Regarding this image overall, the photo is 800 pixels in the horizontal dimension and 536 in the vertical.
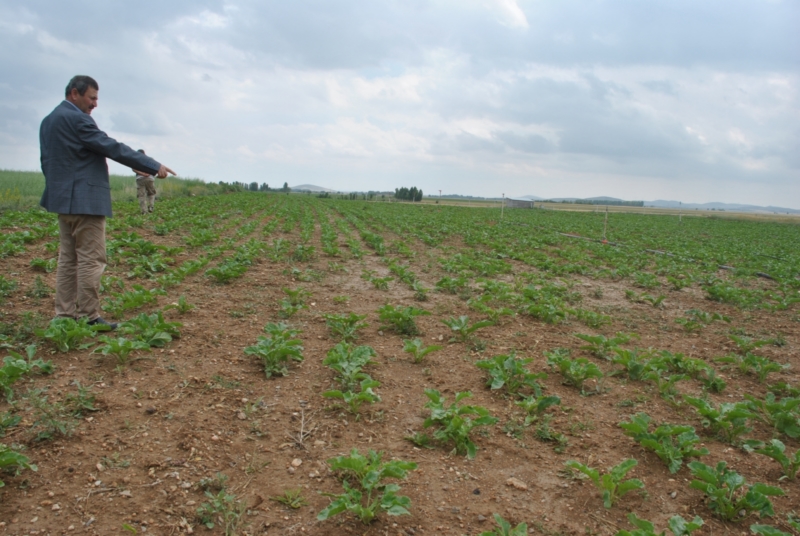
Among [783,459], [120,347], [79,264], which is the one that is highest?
[79,264]

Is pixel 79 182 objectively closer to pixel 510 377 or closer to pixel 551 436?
pixel 510 377

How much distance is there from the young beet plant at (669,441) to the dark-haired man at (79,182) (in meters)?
4.48

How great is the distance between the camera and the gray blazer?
4.27 meters

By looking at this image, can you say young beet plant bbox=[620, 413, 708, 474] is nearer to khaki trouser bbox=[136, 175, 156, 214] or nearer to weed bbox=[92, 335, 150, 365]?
weed bbox=[92, 335, 150, 365]

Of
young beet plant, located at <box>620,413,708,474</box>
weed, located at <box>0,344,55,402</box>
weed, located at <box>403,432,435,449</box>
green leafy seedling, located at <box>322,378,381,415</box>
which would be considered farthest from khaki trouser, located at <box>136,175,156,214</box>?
young beet plant, located at <box>620,413,708,474</box>

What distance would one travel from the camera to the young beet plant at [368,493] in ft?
7.75

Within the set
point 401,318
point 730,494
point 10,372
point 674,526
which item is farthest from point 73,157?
point 730,494

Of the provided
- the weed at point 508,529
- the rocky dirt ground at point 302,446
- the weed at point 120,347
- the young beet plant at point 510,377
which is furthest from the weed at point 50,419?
the young beet plant at point 510,377

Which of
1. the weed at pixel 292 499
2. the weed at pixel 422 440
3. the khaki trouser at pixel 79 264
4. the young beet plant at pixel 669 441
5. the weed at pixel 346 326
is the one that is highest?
the khaki trouser at pixel 79 264

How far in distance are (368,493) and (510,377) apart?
199cm

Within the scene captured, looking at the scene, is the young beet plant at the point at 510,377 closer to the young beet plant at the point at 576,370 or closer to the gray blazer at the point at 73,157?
the young beet plant at the point at 576,370

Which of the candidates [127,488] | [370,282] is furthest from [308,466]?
[370,282]

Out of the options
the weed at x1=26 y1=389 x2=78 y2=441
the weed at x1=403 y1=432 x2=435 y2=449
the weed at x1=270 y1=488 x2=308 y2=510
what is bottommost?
the weed at x1=270 y1=488 x2=308 y2=510

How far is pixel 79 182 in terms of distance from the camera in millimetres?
4371
